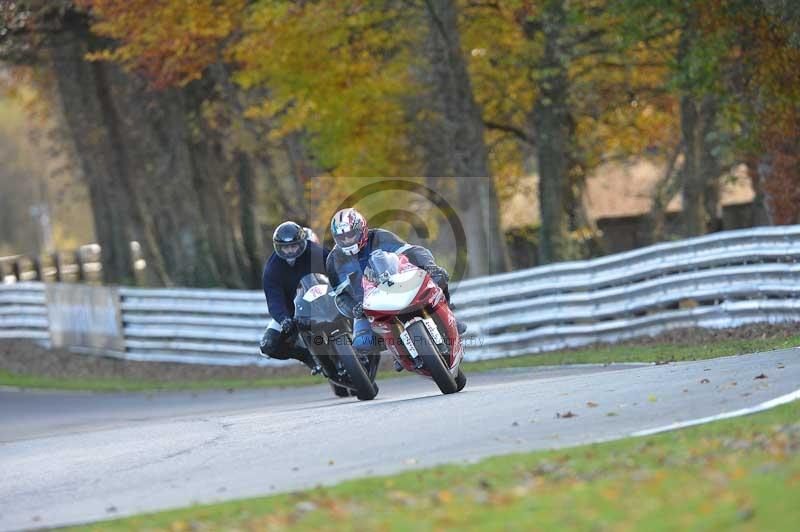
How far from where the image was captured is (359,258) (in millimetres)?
13516

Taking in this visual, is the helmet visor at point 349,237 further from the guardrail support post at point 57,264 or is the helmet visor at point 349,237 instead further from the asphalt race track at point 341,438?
the guardrail support post at point 57,264

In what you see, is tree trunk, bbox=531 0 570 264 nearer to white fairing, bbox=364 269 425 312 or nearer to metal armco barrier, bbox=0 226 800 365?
metal armco barrier, bbox=0 226 800 365

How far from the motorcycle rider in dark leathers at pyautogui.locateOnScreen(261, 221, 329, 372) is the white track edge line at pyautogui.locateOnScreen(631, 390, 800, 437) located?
19.7ft

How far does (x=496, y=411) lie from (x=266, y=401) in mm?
8129

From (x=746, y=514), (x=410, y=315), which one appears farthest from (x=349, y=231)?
(x=746, y=514)

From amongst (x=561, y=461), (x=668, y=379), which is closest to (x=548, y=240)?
(x=668, y=379)

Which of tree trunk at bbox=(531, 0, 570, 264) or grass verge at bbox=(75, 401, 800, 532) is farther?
tree trunk at bbox=(531, 0, 570, 264)

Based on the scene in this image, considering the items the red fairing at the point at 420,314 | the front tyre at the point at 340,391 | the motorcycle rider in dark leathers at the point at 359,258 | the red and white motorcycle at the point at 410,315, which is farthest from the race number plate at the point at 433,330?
the front tyre at the point at 340,391

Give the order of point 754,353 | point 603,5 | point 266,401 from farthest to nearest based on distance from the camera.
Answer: point 603,5
point 266,401
point 754,353

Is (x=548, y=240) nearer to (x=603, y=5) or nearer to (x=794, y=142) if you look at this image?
(x=603, y=5)

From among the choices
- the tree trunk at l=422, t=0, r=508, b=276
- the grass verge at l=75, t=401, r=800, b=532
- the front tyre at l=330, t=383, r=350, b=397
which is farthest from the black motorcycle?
the tree trunk at l=422, t=0, r=508, b=276

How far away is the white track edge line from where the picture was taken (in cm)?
933

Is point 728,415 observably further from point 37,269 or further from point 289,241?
point 37,269

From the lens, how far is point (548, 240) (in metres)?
28.4
